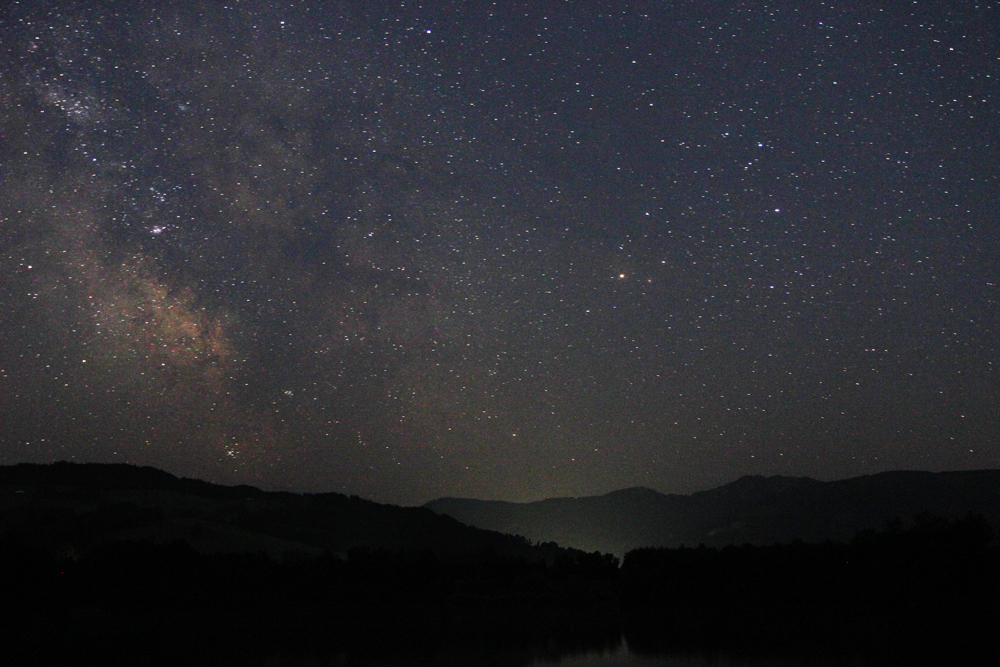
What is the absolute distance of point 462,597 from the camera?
9825cm

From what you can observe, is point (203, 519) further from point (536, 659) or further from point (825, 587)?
point (536, 659)

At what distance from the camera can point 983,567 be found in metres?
82.9

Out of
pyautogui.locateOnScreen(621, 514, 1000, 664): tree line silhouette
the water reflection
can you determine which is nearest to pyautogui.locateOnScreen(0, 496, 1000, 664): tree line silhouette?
pyautogui.locateOnScreen(621, 514, 1000, 664): tree line silhouette

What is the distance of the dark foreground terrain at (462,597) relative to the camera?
4950 cm

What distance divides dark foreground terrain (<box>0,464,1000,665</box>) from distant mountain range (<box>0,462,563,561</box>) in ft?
2.57

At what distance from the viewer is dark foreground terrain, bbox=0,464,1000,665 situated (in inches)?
1949

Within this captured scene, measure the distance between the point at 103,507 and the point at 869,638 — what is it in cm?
12040

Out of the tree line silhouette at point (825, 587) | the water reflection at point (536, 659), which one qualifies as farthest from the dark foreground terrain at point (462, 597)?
the water reflection at point (536, 659)

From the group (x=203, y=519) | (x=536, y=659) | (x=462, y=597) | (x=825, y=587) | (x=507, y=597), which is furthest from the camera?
(x=203, y=519)

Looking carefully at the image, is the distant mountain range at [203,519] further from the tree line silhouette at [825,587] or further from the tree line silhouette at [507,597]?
the tree line silhouette at [825,587]

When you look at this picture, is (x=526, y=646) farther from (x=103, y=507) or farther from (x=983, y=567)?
(x=103, y=507)

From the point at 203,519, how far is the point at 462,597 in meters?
64.3

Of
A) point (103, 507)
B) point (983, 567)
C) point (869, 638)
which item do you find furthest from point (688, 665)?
point (103, 507)

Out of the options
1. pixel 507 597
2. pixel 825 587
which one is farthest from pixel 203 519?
pixel 825 587
